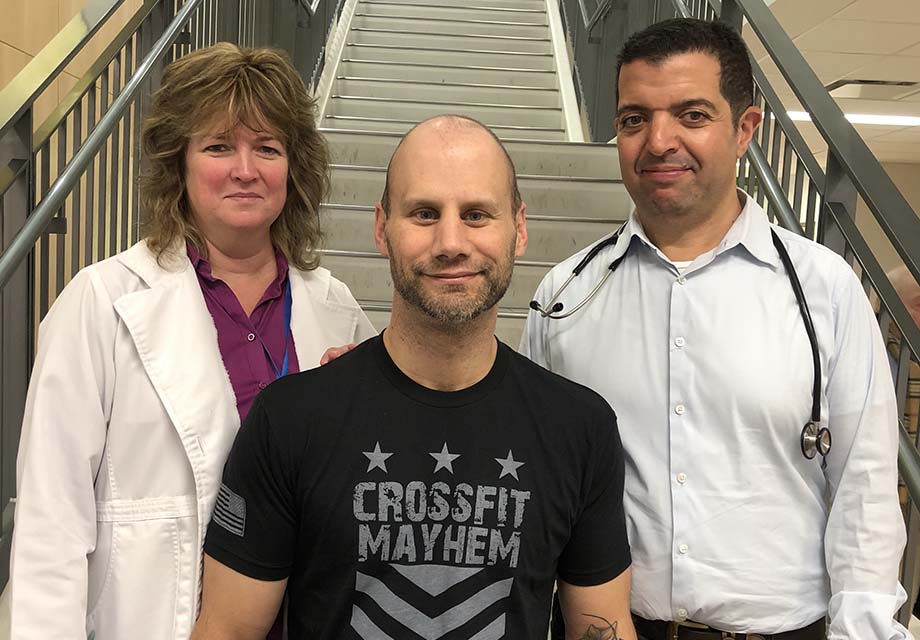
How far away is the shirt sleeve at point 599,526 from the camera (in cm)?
134

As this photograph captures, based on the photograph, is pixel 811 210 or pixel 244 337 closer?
pixel 244 337

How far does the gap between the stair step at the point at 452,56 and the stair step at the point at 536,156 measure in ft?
6.13

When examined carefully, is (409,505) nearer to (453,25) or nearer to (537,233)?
(537,233)

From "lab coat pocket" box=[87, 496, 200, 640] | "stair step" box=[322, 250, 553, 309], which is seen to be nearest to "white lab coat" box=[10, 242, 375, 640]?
"lab coat pocket" box=[87, 496, 200, 640]

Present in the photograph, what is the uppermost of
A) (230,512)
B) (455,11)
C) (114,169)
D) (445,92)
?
(455,11)

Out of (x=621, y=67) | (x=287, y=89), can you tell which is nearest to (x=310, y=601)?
(x=287, y=89)

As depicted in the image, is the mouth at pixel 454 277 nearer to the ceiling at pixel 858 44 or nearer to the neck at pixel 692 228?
the neck at pixel 692 228

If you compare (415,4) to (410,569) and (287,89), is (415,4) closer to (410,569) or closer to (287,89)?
(287,89)

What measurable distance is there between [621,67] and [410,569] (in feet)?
3.06

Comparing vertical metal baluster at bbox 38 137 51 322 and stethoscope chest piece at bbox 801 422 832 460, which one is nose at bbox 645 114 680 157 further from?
vertical metal baluster at bbox 38 137 51 322

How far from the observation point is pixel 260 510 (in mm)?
1268

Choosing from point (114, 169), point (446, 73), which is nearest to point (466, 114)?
point (446, 73)

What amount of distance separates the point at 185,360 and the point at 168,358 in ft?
0.09

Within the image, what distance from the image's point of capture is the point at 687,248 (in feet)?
4.96
